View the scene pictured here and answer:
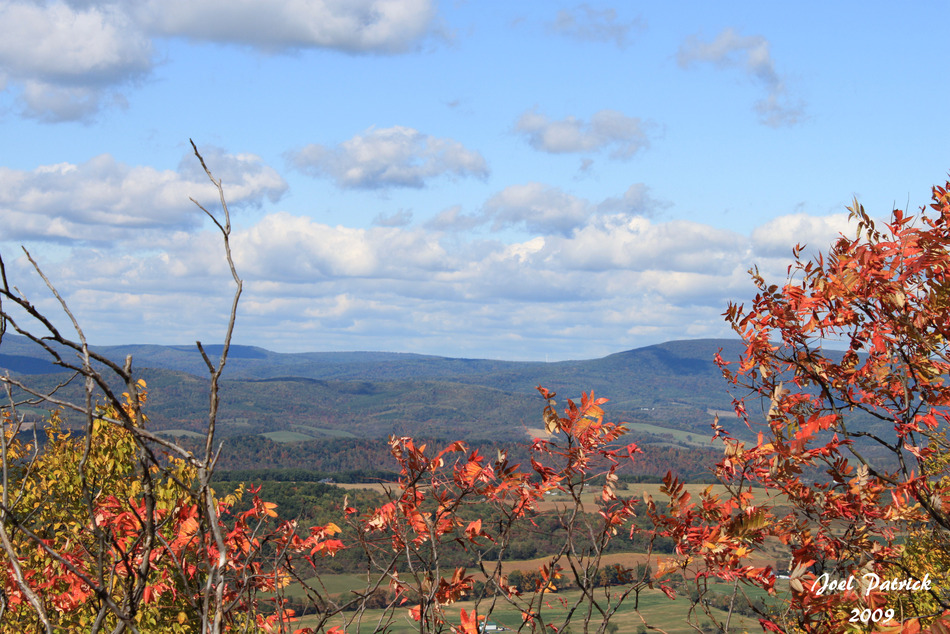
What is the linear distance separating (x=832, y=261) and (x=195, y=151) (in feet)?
20.6

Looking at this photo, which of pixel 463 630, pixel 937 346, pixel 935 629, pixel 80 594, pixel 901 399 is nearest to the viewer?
pixel 935 629

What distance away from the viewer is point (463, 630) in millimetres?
5812

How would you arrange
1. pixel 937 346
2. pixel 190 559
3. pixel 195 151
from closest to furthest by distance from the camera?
pixel 195 151 < pixel 937 346 < pixel 190 559

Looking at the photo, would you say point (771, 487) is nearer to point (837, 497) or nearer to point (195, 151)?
point (837, 497)

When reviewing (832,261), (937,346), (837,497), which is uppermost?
(832,261)

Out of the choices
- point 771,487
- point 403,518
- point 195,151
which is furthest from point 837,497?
point 195,151

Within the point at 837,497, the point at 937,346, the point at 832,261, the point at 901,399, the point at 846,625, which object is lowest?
the point at 846,625

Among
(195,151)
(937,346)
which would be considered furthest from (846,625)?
(195,151)

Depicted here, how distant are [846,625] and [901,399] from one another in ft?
9.08

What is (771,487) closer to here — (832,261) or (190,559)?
(832,261)

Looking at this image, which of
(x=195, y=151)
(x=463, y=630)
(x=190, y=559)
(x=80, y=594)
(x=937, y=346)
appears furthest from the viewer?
(x=190, y=559)

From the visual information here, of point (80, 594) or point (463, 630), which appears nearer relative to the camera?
point (463, 630)

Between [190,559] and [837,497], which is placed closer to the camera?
[837,497]

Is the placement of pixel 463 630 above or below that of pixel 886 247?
below
